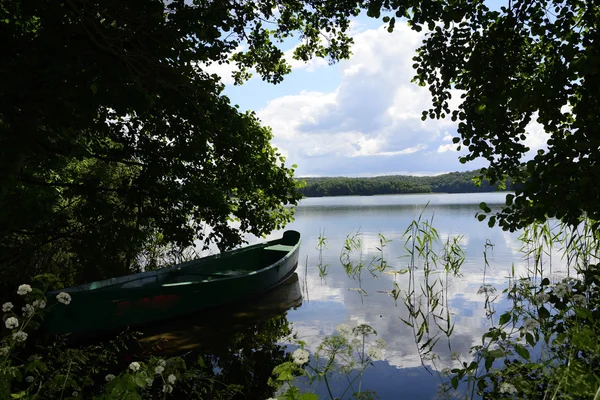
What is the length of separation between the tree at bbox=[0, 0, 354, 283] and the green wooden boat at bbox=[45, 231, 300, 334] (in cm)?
55

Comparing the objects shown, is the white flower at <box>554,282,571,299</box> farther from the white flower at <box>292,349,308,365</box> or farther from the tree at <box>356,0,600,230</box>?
the white flower at <box>292,349,308,365</box>

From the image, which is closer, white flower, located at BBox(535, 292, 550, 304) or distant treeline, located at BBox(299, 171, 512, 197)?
white flower, located at BBox(535, 292, 550, 304)

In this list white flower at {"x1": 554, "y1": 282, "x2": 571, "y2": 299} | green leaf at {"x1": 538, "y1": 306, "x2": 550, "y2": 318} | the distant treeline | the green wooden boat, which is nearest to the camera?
green leaf at {"x1": 538, "y1": 306, "x2": 550, "y2": 318}

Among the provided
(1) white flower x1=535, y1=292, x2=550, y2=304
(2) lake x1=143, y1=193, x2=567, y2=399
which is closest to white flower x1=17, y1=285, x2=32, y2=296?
(2) lake x1=143, y1=193, x2=567, y2=399

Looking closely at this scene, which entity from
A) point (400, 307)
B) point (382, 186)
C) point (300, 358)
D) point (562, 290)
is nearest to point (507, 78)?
point (562, 290)

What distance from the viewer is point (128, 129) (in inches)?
276

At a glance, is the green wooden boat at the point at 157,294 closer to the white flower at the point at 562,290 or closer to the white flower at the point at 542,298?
the white flower at the point at 542,298

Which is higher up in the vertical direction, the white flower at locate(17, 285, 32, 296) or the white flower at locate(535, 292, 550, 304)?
the white flower at locate(17, 285, 32, 296)

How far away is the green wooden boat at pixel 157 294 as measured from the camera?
6.15 m

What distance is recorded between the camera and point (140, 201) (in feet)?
23.8

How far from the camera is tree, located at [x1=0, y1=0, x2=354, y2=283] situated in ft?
10.7

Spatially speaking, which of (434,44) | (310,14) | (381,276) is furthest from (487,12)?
(381,276)

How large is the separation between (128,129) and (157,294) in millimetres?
2819

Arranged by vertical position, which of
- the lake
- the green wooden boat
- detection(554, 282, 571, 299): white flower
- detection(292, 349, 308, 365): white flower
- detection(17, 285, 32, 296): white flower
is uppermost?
detection(17, 285, 32, 296): white flower
